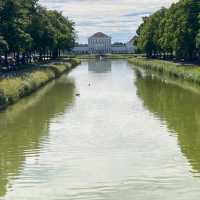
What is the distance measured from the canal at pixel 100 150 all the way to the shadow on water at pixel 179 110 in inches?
1.9

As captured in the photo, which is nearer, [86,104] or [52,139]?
[52,139]

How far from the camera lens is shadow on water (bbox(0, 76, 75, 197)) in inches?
997

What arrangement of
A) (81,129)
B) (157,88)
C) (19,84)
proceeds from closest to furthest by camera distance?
(81,129) < (19,84) < (157,88)

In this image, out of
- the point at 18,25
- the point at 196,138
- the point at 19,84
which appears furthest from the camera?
the point at 18,25

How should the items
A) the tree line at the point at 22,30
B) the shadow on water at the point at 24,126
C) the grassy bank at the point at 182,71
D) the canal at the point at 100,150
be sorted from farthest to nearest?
the grassy bank at the point at 182,71
the tree line at the point at 22,30
the shadow on water at the point at 24,126
the canal at the point at 100,150

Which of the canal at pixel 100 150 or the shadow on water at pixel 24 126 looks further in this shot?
the shadow on water at pixel 24 126

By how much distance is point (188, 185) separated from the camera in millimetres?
21562

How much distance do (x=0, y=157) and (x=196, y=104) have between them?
2231 centimetres

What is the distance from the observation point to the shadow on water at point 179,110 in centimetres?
2851

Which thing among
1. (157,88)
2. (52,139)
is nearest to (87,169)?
(52,139)

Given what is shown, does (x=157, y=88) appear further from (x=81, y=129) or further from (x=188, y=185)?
(x=188, y=185)

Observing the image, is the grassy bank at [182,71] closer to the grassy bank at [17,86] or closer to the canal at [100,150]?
the grassy bank at [17,86]

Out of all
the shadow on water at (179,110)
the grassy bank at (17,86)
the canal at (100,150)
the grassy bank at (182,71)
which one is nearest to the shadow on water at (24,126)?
the canal at (100,150)

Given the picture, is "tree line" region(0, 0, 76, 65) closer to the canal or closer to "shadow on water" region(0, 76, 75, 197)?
"shadow on water" region(0, 76, 75, 197)
